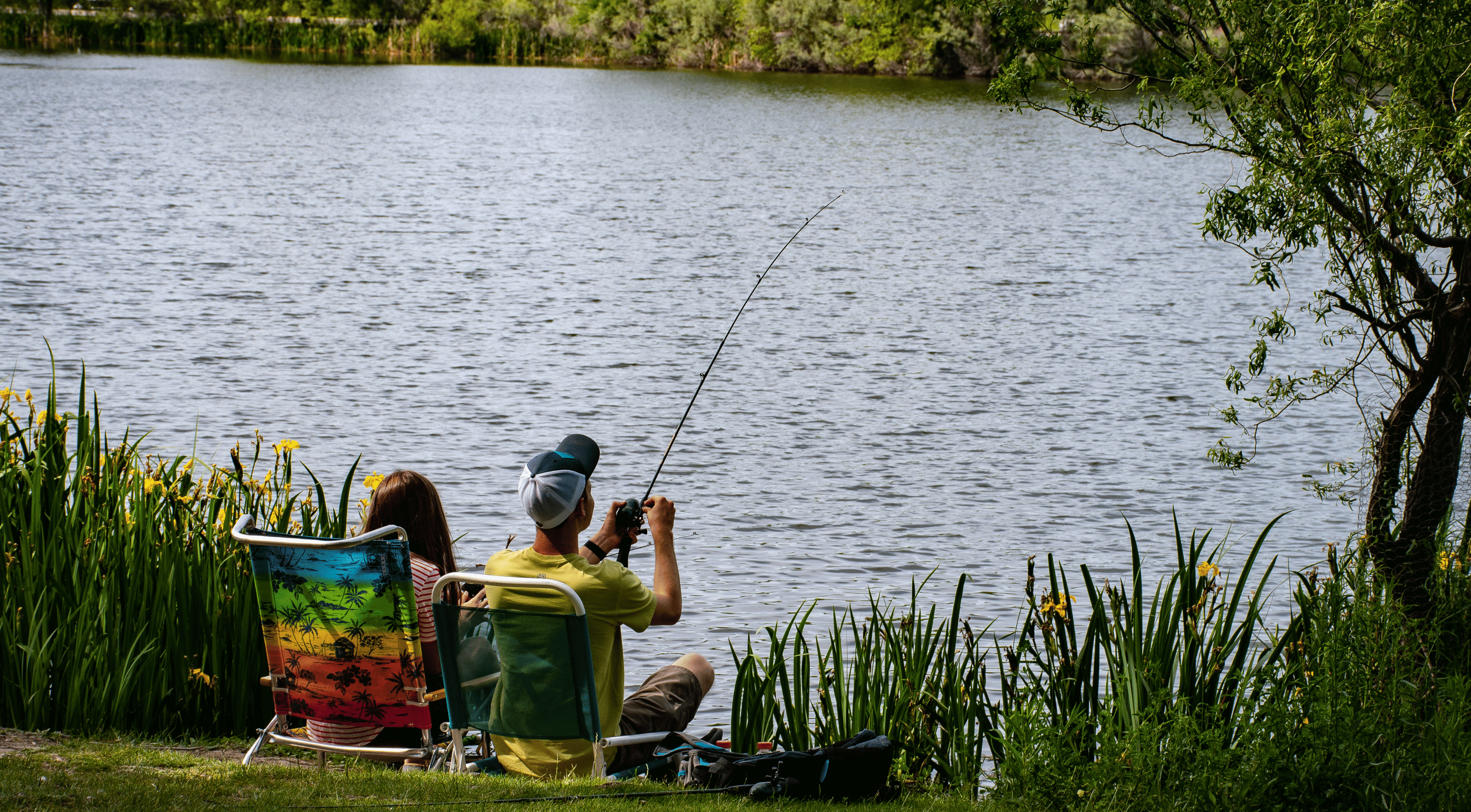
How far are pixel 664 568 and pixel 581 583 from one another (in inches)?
12.1

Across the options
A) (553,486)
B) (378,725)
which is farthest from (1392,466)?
(378,725)

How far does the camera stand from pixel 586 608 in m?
4.32

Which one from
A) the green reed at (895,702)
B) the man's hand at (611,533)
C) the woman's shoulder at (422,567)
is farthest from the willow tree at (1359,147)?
the woman's shoulder at (422,567)

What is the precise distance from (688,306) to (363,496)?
954 centimetres

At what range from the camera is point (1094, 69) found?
Result: 6.31 m

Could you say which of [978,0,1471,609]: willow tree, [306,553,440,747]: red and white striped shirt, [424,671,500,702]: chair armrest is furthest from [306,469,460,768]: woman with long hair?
[978,0,1471,609]: willow tree

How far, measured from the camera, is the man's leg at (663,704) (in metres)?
4.54

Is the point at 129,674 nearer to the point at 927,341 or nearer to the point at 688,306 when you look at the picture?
the point at 927,341

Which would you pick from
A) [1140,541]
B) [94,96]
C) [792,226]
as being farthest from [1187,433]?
[94,96]

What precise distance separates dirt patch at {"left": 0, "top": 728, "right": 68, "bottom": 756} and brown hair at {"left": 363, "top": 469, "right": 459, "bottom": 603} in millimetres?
1279

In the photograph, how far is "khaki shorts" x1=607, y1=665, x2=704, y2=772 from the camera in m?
4.54

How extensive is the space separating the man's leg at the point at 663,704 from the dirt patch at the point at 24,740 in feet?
6.28

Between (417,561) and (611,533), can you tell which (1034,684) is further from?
(417,561)

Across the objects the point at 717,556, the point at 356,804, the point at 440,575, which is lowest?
the point at 717,556
